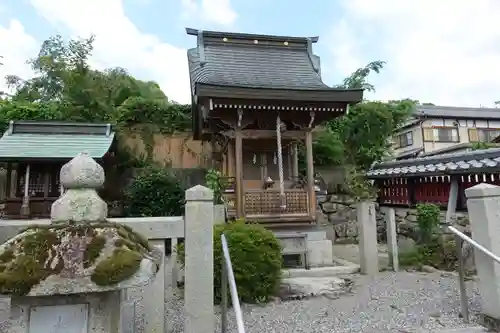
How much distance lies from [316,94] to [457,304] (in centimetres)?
516

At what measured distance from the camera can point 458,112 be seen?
2698 centimetres

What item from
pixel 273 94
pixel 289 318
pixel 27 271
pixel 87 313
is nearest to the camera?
pixel 27 271

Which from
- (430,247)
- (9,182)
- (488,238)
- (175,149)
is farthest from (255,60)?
(9,182)

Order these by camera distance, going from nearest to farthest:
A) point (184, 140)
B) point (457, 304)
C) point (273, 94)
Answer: point (457, 304), point (273, 94), point (184, 140)

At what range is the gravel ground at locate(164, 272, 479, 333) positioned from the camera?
4.36 metres

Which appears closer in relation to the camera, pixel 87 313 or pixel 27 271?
pixel 27 271

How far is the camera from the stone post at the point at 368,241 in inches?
281

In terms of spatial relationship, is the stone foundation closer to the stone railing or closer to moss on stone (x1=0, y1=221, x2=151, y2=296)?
the stone railing

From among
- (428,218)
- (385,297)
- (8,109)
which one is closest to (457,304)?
(385,297)

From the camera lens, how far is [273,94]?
811cm

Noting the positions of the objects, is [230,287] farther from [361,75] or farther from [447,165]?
[361,75]

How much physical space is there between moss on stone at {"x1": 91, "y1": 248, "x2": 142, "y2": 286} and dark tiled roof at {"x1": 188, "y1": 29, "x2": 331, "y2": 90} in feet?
26.5

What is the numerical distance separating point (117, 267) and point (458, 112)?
30.7 m

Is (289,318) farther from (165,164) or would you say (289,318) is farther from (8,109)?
(8,109)
